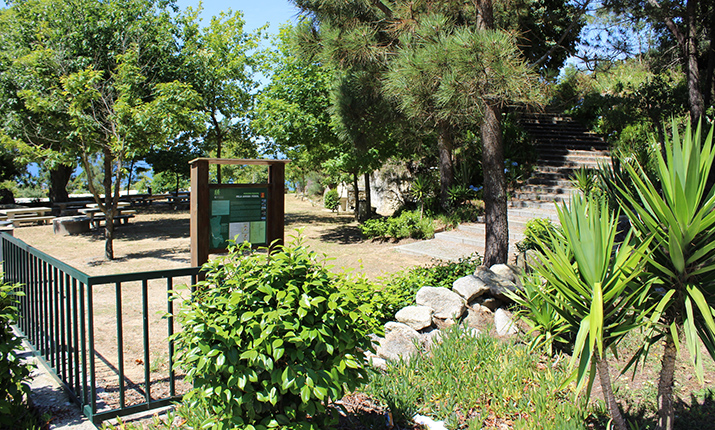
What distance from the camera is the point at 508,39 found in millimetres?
5305

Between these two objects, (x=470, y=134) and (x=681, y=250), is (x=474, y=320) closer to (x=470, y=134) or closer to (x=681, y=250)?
(x=681, y=250)

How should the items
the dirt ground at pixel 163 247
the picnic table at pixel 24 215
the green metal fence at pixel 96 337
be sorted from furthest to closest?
the picnic table at pixel 24 215
the dirt ground at pixel 163 247
the green metal fence at pixel 96 337

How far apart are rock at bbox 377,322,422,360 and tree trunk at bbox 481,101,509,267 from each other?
301 centimetres

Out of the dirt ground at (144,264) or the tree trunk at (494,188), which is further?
the tree trunk at (494,188)

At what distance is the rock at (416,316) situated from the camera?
4.59m

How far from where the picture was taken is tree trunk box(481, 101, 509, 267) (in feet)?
21.7

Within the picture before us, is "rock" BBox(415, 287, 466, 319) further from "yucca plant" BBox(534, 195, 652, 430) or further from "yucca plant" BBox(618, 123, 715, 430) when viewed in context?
"yucca plant" BBox(618, 123, 715, 430)

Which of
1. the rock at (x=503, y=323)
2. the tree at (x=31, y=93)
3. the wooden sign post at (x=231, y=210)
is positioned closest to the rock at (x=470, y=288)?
the rock at (x=503, y=323)

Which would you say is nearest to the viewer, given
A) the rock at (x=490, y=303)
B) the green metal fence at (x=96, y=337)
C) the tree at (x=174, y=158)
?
the green metal fence at (x=96, y=337)

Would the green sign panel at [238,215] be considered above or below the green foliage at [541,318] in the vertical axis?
above

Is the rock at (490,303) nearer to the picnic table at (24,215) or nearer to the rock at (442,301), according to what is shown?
the rock at (442,301)

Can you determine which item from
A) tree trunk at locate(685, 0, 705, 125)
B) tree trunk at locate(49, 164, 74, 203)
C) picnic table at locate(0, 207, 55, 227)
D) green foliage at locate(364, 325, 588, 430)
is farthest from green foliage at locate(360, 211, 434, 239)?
tree trunk at locate(49, 164, 74, 203)

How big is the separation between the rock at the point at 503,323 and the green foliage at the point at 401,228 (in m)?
7.24

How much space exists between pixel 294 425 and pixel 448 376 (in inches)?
55.2
